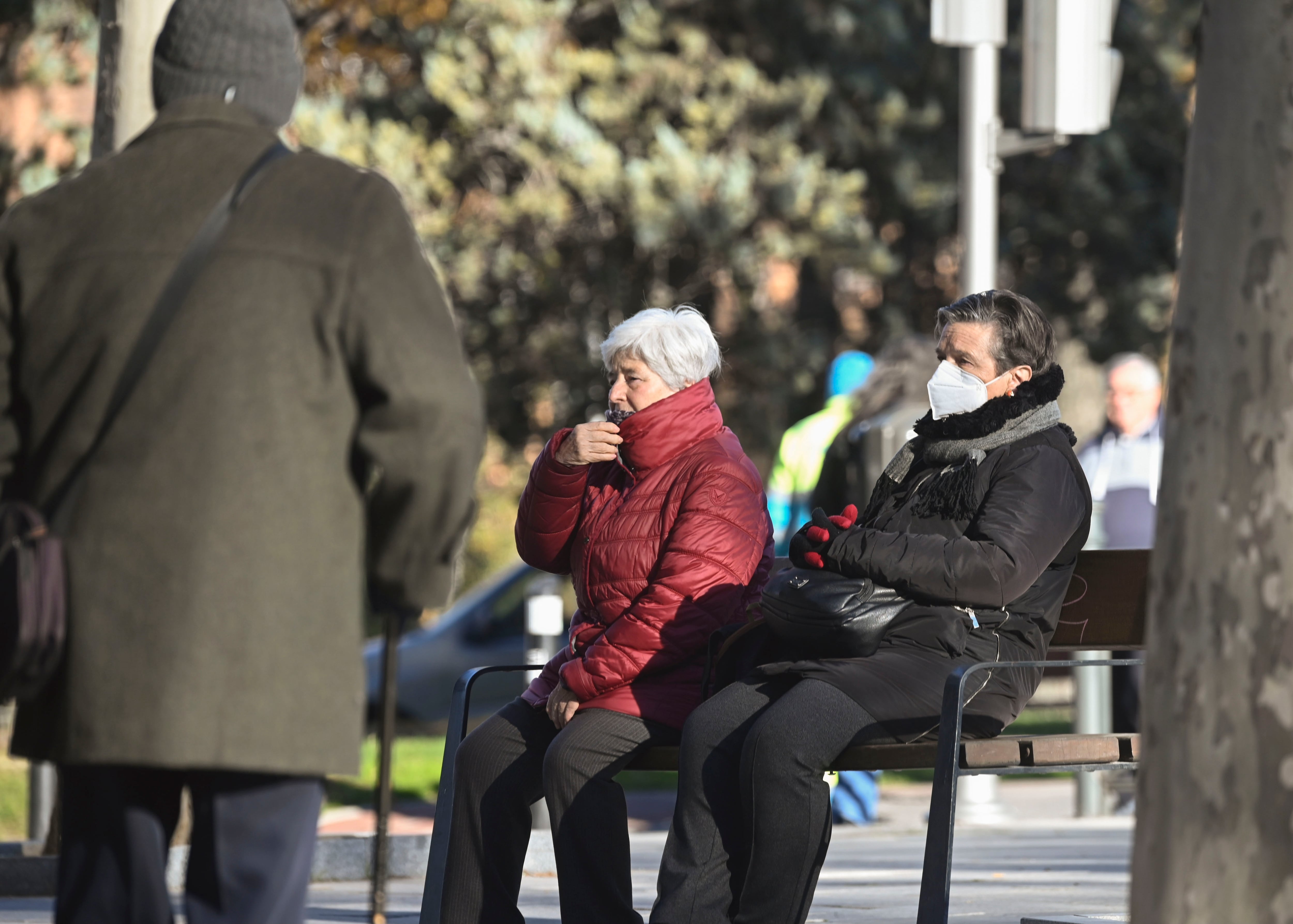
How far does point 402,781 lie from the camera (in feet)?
39.0

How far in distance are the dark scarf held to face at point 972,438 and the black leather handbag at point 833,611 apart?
0.30 m

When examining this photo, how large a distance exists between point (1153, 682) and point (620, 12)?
13.2 m

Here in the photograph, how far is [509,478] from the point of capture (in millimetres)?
19031

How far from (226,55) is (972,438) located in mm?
2253

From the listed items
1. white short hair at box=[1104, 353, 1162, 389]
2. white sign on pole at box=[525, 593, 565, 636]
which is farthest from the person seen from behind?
white short hair at box=[1104, 353, 1162, 389]

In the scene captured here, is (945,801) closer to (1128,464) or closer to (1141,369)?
(1128,464)

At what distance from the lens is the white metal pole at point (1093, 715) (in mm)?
9266

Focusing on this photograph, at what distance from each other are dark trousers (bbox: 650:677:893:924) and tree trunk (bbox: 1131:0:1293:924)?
3.68ft

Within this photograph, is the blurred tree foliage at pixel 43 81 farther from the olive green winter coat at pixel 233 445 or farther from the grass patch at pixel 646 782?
the olive green winter coat at pixel 233 445

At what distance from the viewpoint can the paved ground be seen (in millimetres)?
5957

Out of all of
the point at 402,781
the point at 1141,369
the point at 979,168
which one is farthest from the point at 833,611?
the point at 402,781

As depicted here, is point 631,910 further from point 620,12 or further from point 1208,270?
point 620,12

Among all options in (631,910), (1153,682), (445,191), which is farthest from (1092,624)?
(445,191)

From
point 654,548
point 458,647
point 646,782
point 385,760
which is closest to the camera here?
point 385,760
